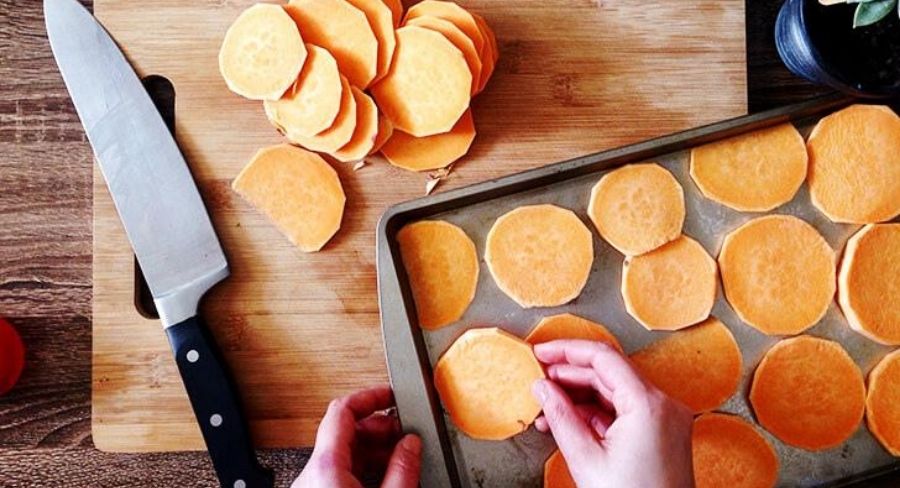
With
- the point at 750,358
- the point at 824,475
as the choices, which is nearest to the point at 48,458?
the point at 750,358

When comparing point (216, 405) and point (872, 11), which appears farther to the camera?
point (216, 405)

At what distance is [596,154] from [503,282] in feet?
0.84

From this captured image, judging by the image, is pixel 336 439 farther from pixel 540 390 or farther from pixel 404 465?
pixel 540 390

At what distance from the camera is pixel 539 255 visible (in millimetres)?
1402

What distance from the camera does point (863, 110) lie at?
142 cm

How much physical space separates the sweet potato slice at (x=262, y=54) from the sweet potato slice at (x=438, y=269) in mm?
316

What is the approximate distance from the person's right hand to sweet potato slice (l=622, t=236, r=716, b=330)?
153mm

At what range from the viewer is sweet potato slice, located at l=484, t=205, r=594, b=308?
1397 mm

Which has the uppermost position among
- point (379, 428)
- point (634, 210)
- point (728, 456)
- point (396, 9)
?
point (396, 9)

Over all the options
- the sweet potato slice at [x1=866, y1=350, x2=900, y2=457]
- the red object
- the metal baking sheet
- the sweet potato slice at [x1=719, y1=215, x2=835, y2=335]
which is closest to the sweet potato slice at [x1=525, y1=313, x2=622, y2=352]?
the metal baking sheet

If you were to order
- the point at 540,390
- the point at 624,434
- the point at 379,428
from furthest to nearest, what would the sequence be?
the point at 379,428 < the point at 540,390 < the point at 624,434

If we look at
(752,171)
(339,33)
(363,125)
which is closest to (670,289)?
(752,171)

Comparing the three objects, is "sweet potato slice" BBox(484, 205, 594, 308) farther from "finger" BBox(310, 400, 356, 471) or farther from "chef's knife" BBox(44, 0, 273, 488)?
"chef's knife" BBox(44, 0, 273, 488)

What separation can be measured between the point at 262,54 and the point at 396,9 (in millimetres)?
232
